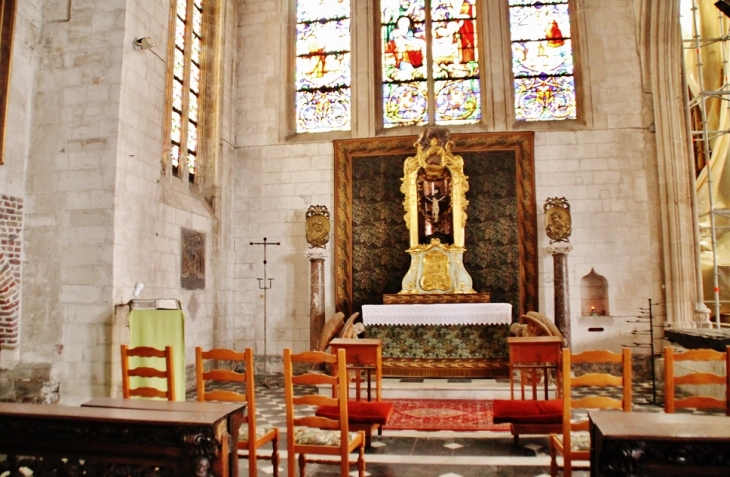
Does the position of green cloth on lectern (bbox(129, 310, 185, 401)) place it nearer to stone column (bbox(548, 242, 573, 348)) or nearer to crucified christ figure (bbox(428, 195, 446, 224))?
crucified christ figure (bbox(428, 195, 446, 224))

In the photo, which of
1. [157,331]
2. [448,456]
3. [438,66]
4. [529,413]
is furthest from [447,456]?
[438,66]

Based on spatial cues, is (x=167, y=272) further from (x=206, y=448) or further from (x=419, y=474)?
(x=206, y=448)

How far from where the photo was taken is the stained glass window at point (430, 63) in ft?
33.4

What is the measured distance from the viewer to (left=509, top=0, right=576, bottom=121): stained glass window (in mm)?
9914

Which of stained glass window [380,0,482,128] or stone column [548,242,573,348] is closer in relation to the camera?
stone column [548,242,573,348]

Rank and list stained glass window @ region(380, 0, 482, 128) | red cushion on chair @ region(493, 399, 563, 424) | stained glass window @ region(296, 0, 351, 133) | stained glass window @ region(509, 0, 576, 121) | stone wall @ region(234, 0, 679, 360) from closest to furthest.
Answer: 1. red cushion on chair @ region(493, 399, 563, 424)
2. stone wall @ region(234, 0, 679, 360)
3. stained glass window @ region(509, 0, 576, 121)
4. stained glass window @ region(380, 0, 482, 128)
5. stained glass window @ region(296, 0, 351, 133)

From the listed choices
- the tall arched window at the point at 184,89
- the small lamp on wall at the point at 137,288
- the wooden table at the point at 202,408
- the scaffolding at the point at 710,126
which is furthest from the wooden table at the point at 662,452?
the tall arched window at the point at 184,89

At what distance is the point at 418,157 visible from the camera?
31.0ft

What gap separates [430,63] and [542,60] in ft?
6.15

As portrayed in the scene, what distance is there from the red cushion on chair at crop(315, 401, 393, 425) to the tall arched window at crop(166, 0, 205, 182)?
5477 millimetres

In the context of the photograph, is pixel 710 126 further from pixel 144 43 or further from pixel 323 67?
pixel 144 43

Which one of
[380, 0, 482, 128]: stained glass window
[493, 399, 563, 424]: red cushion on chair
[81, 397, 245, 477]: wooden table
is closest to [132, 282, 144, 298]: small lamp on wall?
[81, 397, 245, 477]: wooden table

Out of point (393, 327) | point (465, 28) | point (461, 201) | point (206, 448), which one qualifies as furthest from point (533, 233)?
point (206, 448)

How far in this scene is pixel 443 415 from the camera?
631 centimetres
